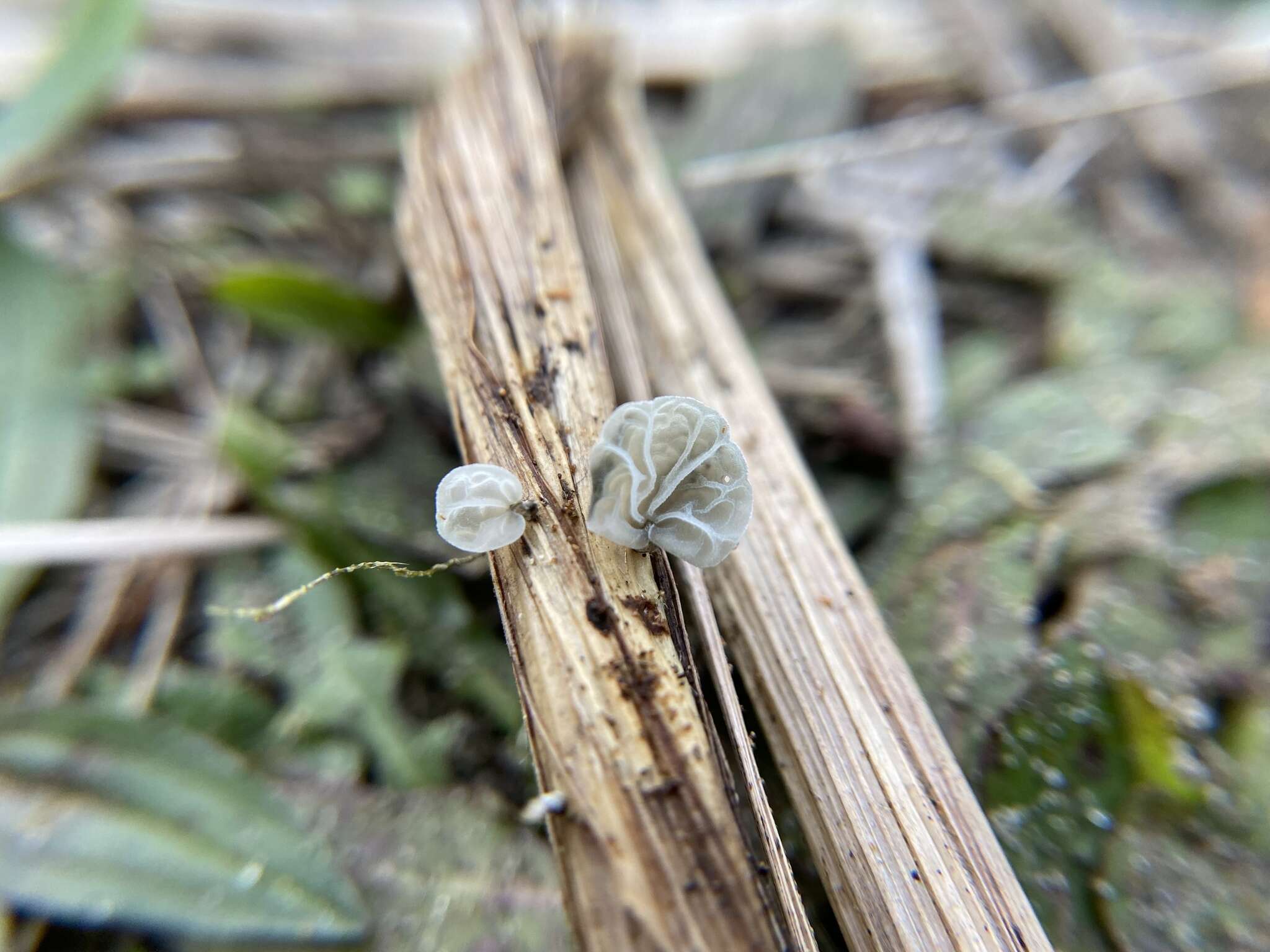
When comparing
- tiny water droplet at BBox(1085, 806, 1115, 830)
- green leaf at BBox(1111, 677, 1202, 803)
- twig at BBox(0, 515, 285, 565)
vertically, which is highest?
twig at BBox(0, 515, 285, 565)

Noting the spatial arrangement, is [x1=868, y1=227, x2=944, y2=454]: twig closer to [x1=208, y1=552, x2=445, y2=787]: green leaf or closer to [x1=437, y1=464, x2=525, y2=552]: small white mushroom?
[x1=437, y1=464, x2=525, y2=552]: small white mushroom

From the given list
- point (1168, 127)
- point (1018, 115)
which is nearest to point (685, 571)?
point (1018, 115)

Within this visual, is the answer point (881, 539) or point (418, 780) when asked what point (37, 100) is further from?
point (881, 539)

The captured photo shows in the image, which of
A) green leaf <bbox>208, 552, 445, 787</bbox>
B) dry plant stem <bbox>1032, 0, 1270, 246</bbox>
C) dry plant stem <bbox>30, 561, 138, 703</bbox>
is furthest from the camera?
dry plant stem <bbox>1032, 0, 1270, 246</bbox>

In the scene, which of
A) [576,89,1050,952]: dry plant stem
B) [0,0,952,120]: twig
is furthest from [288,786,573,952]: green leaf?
[0,0,952,120]: twig

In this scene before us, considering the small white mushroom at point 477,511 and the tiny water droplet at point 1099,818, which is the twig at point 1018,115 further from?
the tiny water droplet at point 1099,818

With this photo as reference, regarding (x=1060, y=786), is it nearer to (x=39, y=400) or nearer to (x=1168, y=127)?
(x=1168, y=127)
